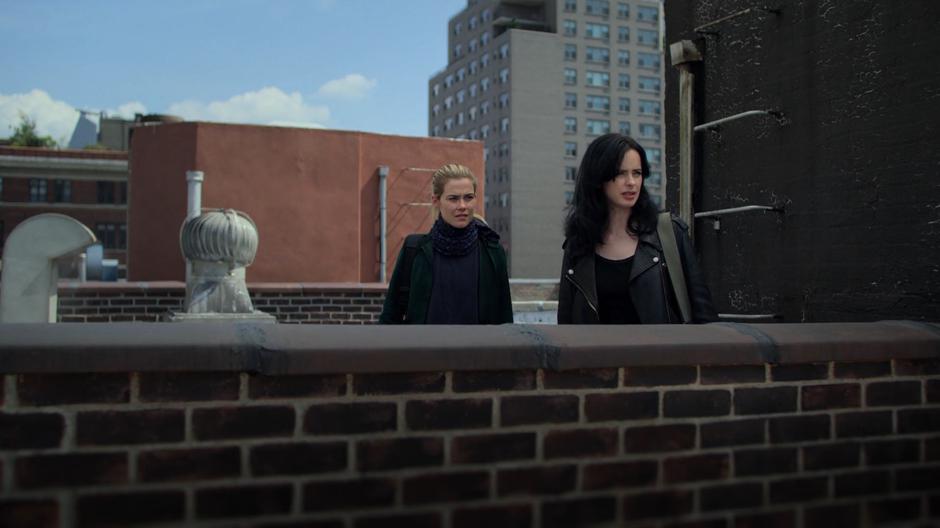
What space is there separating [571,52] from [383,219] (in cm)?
6686

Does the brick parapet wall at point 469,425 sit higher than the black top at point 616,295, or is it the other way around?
the black top at point 616,295

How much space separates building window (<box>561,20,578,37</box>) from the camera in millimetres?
88812

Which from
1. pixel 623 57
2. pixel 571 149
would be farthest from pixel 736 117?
pixel 623 57

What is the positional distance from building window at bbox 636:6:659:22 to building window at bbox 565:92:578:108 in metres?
11.9

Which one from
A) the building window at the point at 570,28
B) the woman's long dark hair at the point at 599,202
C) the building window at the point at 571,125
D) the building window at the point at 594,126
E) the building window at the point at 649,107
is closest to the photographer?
the woman's long dark hair at the point at 599,202

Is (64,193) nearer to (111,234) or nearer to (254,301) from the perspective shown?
(111,234)

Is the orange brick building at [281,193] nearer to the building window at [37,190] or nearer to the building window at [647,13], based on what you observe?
the building window at [37,190]

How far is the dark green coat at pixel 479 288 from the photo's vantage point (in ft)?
13.4

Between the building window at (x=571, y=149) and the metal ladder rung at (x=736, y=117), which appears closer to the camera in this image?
the metal ladder rung at (x=736, y=117)

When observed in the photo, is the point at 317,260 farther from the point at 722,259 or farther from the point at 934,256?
the point at 934,256

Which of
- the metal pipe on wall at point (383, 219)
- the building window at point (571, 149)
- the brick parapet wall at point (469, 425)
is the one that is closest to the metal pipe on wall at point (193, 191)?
the metal pipe on wall at point (383, 219)

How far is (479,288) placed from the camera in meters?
4.12

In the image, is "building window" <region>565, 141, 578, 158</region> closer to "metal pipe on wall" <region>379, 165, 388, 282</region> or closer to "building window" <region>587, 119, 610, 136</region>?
"building window" <region>587, 119, 610, 136</region>

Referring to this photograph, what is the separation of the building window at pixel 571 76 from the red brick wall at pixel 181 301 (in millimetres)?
79070
